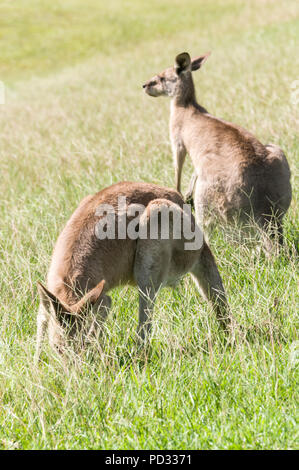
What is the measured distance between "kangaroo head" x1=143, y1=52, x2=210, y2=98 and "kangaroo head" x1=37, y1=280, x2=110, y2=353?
3.86 meters

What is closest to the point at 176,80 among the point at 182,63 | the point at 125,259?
the point at 182,63

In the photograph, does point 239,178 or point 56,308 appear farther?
point 239,178

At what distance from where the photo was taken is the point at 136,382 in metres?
2.74

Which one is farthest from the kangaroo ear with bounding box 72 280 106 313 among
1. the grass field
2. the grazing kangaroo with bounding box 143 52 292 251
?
the grazing kangaroo with bounding box 143 52 292 251

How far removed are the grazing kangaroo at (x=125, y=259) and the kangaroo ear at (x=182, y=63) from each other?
2.88 meters

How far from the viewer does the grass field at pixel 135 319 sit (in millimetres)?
2434

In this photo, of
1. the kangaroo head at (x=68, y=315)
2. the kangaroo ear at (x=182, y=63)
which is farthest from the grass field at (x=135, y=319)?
the kangaroo ear at (x=182, y=63)

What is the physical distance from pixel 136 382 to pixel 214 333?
1.91 ft

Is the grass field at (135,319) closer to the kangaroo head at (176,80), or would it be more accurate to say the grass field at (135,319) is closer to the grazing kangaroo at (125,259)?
the grazing kangaroo at (125,259)

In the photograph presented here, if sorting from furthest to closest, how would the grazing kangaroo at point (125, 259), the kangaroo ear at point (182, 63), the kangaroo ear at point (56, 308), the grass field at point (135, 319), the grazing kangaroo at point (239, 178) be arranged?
the kangaroo ear at point (182, 63) → the grazing kangaroo at point (239, 178) → the grazing kangaroo at point (125, 259) → the kangaroo ear at point (56, 308) → the grass field at point (135, 319)

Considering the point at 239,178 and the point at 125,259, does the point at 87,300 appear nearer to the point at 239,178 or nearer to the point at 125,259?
the point at 125,259

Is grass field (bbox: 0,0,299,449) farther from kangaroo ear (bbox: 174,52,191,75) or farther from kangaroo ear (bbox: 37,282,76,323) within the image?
kangaroo ear (bbox: 174,52,191,75)

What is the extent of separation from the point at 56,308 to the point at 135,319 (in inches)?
30.0

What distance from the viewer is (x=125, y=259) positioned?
336 cm
